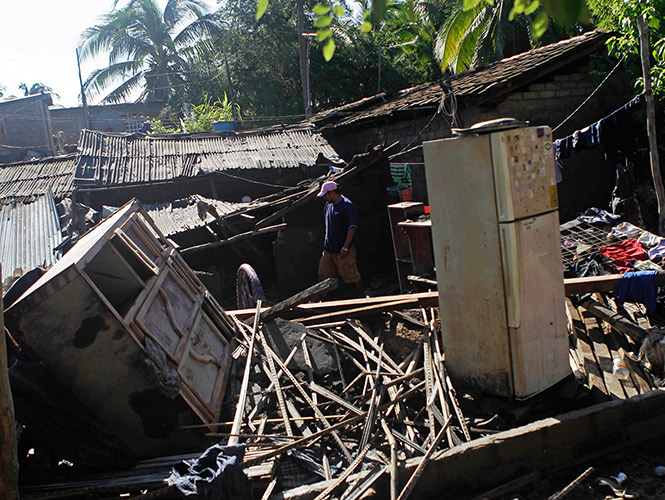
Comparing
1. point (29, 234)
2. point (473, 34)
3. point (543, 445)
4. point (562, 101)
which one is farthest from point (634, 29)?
point (29, 234)

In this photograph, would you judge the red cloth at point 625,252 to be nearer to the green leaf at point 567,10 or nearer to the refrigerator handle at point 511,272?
the refrigerator handle at point 511,272

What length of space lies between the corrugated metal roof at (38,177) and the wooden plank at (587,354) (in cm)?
1183

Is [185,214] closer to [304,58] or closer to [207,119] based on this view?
[304,58]

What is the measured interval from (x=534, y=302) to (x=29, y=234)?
938 cm

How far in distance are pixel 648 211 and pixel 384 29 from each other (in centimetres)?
2108

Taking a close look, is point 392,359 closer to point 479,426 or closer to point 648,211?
point 479,426

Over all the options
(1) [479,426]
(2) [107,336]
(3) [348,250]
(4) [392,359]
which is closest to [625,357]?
(1) [479,426]

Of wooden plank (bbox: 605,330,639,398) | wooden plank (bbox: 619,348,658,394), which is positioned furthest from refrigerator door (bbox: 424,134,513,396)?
wooden plank (bbox: 619,348,658,394)

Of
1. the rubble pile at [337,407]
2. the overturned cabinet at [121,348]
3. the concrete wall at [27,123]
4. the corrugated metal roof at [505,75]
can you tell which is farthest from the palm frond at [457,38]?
the concrete wall at [27,123]

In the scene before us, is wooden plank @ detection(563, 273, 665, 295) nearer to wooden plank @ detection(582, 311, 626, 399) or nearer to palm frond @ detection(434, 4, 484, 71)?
wooden plank @ detection(582, 311, 626, 399)

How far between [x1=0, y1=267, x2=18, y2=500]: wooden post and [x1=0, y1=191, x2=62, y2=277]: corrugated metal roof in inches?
262

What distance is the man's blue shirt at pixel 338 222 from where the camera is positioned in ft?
26.4

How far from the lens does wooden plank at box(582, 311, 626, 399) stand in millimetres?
4751

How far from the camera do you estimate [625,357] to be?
5273 millimetres
